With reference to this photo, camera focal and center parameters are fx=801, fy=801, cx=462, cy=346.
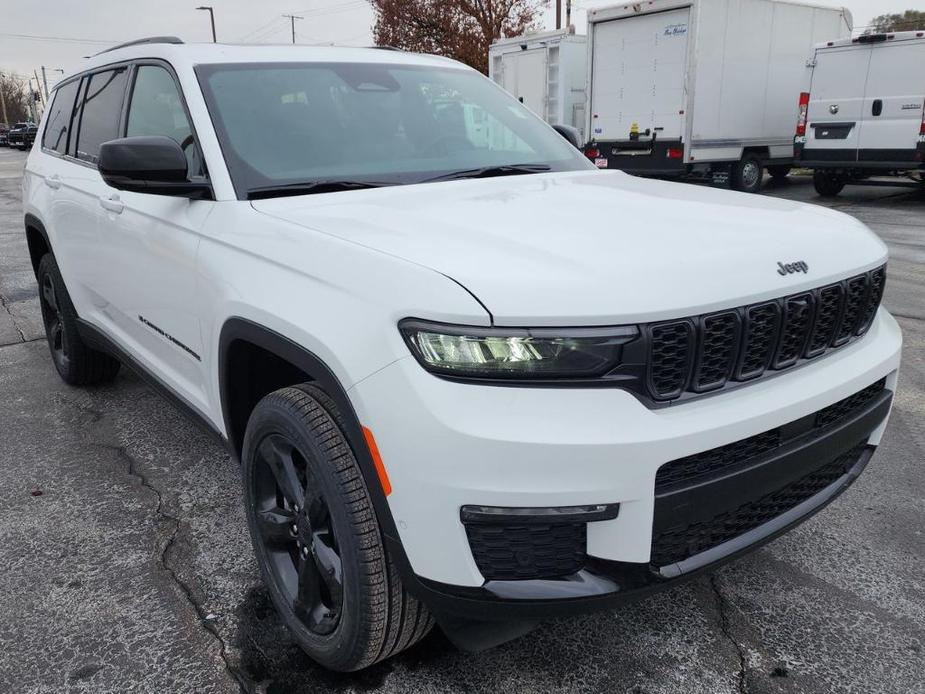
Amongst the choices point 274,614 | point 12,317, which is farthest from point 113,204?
point 12,317

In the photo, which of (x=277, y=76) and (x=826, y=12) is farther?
(x=826, y=12)

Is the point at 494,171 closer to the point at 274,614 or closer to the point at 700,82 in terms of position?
the point at 274,614

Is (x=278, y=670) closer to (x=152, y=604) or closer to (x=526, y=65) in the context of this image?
(x=152, y=604)

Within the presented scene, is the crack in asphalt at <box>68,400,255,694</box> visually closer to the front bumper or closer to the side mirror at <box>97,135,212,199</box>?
the front bumper

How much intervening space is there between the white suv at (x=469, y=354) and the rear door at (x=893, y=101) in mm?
11425

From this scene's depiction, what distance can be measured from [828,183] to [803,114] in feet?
5.69

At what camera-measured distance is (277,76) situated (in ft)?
9.96

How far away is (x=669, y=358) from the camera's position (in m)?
1.82

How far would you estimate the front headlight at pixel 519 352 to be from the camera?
68.1 inches

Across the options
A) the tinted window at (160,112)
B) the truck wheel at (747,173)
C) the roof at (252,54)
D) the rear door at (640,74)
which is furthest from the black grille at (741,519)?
the truck wheel at (747,173)

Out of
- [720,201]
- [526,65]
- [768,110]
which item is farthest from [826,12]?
[720,201]

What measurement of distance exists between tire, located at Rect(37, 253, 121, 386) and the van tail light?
40.3 ft

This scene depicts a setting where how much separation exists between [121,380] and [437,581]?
377 centimetres

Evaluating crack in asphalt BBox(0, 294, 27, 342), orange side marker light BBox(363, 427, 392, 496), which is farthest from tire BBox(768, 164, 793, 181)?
orange side marker light BBox(363, 427, 392, 496)
